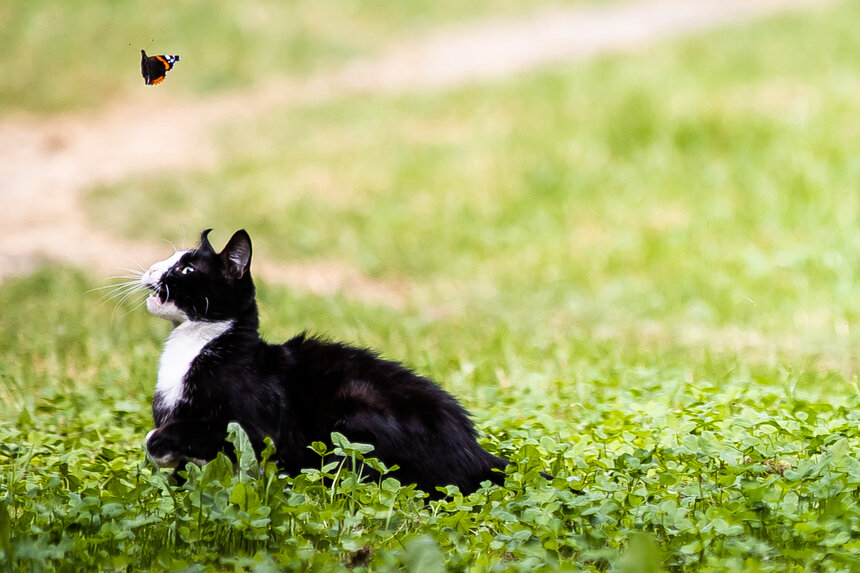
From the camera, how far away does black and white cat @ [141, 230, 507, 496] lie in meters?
4.36

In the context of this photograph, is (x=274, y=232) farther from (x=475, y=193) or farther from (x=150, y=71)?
(x=150, y=71)

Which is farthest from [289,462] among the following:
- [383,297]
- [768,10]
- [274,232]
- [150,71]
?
[768,10]

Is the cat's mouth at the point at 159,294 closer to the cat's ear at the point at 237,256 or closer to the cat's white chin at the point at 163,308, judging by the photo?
the cat's white chin at the point at 163,308

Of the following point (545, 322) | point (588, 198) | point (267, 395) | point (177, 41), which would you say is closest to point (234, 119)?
point (177, 41)

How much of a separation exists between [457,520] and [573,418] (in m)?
1.84

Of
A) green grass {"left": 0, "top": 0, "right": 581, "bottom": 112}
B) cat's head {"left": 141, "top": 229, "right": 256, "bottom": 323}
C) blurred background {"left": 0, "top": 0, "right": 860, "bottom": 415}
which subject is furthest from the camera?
green grass {"left": 0, "top": 0, "right": 581, "bottom": 112}

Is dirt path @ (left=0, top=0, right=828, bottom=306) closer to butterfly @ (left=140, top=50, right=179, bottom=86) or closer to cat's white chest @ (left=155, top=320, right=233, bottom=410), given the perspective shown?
cat's white chest @ (left=155, top=320, right=233, bottom=410)

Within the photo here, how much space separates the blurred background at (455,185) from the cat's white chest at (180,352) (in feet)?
3.52

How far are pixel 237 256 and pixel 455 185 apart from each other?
28.2 ft

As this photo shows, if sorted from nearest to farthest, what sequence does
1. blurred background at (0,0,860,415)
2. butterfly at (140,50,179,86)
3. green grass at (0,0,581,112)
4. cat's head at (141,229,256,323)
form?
butterfly at (140,50,179,86) < cat's head at (141,229,256,323) < blurred background at (0,0,860,415) < green grass at (0,0,581,112)

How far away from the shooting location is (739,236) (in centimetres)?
1144

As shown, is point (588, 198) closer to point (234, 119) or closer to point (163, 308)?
point (234, 119)

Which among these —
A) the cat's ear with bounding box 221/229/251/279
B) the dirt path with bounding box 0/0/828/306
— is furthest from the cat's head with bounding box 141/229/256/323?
the dirt path with bounding box 0/0/828/306

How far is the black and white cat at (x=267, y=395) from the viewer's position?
436cm
